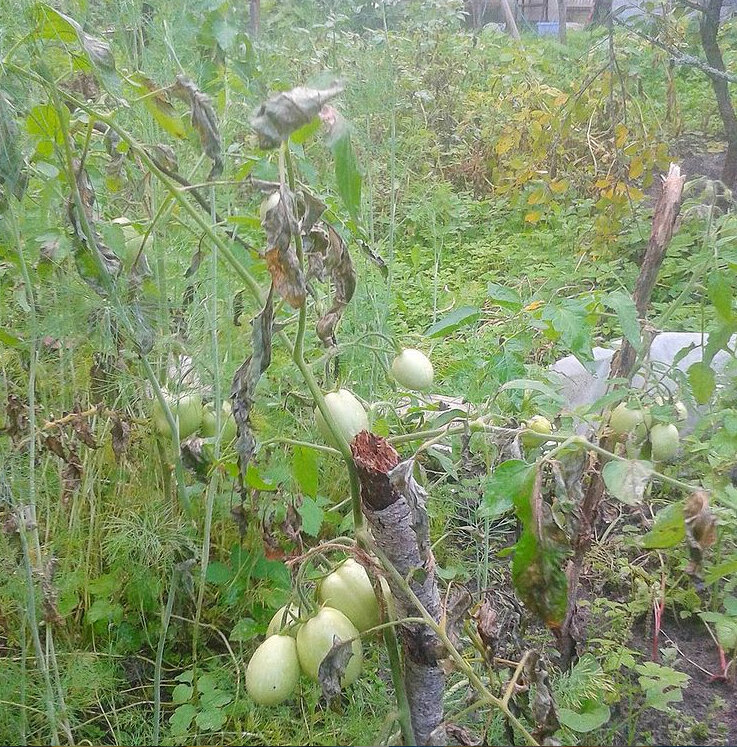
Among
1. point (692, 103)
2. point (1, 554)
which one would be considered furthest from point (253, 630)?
point (692, 103)

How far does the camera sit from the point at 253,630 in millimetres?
1410

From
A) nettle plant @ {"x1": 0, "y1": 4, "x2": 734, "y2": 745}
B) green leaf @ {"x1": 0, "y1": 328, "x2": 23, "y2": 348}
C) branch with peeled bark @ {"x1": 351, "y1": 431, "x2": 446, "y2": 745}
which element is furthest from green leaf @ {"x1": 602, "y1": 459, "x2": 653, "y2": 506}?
green leaf @ {"x1": 0, "y1": 328, "x2": 23, "y2": 348}

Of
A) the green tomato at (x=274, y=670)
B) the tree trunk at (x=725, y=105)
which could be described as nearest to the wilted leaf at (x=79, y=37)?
the green tomato at (x=274, y=670)

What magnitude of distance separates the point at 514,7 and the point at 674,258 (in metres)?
4.43

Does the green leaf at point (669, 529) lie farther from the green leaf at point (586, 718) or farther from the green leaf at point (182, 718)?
the green leaf at point (182, 718)

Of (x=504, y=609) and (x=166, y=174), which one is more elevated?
(x=166, y=174)

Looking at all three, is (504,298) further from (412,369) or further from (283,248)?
(283,248)

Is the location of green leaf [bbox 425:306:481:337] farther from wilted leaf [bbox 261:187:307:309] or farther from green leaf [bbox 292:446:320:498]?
wilted leaf [bbox 261:187:307:309]

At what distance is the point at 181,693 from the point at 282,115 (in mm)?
1130

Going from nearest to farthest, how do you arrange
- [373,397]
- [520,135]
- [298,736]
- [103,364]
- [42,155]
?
1. [42,155]
2. [298,736]
3. [103,364]
4. [373,397]
5. [520,135]

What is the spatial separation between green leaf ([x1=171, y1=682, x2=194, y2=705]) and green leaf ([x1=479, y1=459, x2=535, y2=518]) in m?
0.81

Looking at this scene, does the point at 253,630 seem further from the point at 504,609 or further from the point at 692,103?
the point at 692,103

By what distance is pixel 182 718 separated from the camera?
4.22 ft

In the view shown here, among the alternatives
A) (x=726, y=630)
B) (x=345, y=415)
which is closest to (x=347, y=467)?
(x=345, y=415)
